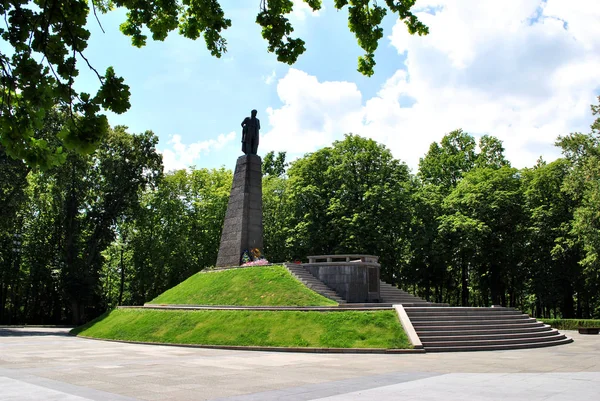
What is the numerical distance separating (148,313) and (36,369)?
13.0m

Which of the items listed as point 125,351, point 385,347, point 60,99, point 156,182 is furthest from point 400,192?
point 60,99

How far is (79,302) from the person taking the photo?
41.1 m

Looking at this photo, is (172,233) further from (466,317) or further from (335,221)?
(466,317)

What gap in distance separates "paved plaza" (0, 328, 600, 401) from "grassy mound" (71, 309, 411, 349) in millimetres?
1339

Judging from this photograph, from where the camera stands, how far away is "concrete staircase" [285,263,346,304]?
82.2 feet

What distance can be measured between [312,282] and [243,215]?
680 centimetres

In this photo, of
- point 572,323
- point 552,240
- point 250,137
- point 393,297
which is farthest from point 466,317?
point 552,240

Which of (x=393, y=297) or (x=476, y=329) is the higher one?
(x=393, y=297)

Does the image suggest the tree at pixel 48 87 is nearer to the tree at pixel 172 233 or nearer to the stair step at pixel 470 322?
the stair step at pixel 470 322

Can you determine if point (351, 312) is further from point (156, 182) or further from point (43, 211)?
point (43, 211)

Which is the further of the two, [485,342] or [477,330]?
[477,330]

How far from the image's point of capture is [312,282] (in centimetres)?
2628

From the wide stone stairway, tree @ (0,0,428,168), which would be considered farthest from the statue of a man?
tree @ (0,0,428,168)

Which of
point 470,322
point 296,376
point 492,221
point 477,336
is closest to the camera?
point 296,376
